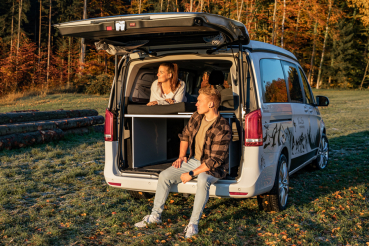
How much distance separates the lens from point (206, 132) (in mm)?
4395

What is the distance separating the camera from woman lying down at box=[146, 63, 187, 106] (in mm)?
5324

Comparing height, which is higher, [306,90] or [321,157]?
[306,90]

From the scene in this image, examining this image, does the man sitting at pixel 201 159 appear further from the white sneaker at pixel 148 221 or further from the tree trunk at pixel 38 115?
the tree trunk at pixel 38 115

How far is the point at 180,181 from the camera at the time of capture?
4469 mm

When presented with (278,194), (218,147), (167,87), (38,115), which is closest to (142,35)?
(167,87)

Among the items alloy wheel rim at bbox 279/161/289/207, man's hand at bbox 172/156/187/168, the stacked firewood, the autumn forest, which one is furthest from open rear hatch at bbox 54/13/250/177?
the autumn forest

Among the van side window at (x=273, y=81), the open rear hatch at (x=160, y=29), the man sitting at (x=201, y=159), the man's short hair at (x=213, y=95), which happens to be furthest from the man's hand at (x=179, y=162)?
the open rear hatch at (x=160, y=29)

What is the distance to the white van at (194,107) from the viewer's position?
4137 mm

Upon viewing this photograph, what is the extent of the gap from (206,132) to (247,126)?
0.49m

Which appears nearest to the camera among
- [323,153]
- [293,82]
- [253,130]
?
[253,130]

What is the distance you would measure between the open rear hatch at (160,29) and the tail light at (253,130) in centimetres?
85

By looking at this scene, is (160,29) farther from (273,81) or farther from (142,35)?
(273,81)

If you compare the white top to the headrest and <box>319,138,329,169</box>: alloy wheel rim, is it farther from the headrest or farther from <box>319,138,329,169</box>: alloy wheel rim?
<box>319,138,329,169</box>: alloy wheel rim

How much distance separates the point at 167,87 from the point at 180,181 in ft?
5.15
